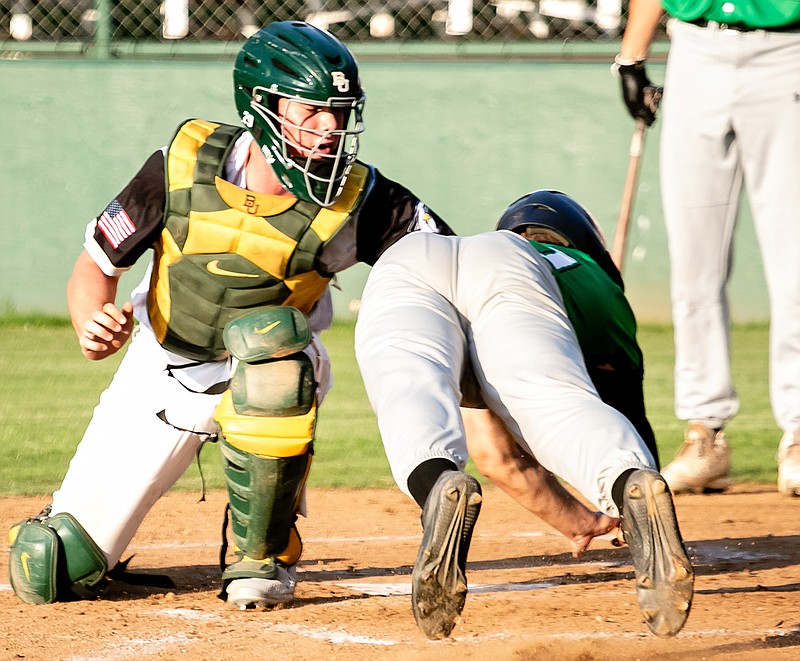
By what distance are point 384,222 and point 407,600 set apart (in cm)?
113

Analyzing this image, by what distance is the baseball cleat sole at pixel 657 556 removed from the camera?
2.50m

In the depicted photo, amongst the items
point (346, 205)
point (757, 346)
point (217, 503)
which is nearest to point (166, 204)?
point (346, 205)

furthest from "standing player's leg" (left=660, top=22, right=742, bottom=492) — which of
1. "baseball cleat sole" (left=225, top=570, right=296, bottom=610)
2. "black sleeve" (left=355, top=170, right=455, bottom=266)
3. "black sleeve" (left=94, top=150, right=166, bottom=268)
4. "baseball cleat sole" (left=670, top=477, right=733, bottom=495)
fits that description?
"black sleeve" (left=94, top=150, right=166, bottom=268)

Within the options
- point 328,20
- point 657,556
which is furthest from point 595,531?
point 328,20

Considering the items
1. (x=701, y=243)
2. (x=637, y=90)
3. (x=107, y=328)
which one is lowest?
(x=701, y=243)

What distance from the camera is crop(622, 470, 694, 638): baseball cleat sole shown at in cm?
250

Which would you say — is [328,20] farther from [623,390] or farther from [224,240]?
[623,390]

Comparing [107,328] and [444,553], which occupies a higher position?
[107,328]

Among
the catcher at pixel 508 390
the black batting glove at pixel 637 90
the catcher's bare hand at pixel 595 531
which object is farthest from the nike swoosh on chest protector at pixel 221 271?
the black batting glove at pixel 637 90

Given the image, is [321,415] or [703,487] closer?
[703,487]

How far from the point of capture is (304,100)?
12.0 ft

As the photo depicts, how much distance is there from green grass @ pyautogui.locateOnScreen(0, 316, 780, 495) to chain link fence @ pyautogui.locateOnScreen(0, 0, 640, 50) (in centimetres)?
243

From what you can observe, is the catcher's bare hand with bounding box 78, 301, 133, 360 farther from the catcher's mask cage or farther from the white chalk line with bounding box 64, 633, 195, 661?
the catcher's mask cage

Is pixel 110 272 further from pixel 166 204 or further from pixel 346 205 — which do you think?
pixel 346 205
